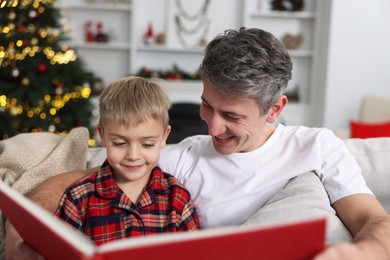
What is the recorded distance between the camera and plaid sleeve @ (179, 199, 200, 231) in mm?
1579

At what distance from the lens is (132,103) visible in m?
1.50

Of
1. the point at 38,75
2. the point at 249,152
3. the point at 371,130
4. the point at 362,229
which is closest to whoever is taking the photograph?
the point at 362,229

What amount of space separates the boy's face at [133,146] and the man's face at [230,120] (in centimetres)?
16

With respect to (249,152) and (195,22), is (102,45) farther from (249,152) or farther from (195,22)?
(249,152)

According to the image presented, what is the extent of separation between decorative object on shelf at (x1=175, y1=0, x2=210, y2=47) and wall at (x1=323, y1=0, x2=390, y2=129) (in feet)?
4.41

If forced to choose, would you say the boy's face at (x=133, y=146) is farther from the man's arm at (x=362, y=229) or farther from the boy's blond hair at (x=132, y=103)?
the man's arm at (x=362, y=229)

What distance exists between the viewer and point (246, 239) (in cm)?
89

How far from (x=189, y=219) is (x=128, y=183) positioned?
0.65 feet

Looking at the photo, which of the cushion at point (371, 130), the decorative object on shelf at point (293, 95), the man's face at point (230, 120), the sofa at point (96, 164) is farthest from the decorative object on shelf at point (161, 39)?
the man's face at point (230, 120)

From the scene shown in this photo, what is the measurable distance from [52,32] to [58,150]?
2.47 meters

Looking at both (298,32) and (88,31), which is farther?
(298,32)

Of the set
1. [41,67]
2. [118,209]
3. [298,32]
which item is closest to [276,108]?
[118,209]

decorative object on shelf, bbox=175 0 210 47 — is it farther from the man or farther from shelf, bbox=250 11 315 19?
the man

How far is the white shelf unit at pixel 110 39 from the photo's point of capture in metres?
6.09
